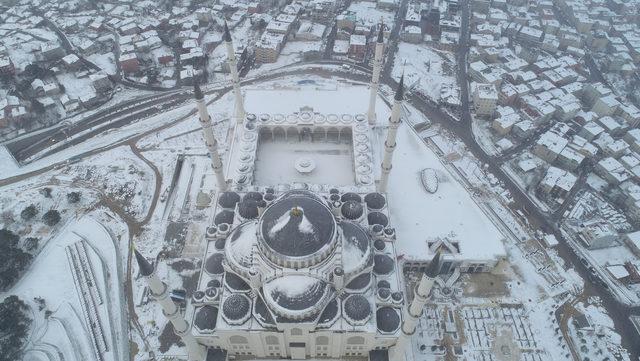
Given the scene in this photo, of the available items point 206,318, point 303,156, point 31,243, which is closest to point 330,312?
point 206,318

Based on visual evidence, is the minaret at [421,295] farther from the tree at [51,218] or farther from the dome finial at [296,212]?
the tree at [51,218]

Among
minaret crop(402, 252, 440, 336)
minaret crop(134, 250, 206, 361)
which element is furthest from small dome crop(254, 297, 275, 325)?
minaret crop(402, 252, 440, 336)

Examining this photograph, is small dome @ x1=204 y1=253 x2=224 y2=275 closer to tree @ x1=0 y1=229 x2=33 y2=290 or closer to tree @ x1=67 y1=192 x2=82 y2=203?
tree @ x1=0 y1=229 x2=33 y2=290

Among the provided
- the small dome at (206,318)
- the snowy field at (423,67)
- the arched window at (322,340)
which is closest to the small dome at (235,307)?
the small dome at (206,318)

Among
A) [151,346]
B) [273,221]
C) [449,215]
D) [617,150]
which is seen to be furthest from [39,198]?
[617,150]

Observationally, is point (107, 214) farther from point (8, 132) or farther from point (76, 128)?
point (8, 132)
